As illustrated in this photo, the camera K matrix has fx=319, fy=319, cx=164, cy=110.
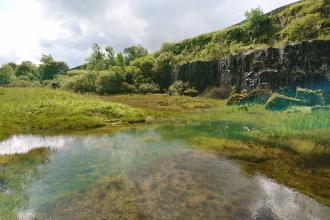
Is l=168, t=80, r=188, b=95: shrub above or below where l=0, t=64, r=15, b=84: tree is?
below

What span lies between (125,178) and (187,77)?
2594 inches

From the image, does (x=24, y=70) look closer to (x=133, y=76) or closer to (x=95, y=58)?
(x=95, y=58)

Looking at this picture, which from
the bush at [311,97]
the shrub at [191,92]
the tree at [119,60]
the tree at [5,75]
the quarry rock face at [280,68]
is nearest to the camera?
the bush at [311,97]

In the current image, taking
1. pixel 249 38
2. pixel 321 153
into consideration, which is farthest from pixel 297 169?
pixel 249 38

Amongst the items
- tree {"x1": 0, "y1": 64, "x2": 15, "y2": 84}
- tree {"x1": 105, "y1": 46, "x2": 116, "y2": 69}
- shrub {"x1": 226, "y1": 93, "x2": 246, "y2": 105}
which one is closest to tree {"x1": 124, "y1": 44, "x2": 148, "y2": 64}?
tree {"x1": 105, "y1": 46, "x2": 116, "y2": 69}

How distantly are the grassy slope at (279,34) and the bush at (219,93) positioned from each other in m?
9.93

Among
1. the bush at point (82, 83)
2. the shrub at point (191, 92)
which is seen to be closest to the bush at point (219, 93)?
the shrub at point (191, 92)

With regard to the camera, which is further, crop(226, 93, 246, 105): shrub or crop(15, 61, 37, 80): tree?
crop(15, 61, 37, 80): tree

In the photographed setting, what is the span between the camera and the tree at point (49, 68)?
163750 mm

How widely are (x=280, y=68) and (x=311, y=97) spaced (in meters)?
13.7

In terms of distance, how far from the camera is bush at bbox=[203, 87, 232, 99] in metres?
66.6

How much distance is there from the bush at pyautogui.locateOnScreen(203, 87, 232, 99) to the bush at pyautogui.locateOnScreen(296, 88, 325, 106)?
22.4 meters

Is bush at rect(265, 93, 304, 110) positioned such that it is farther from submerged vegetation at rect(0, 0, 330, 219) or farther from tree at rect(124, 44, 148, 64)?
tree at rect(124, 44, 148, 64)

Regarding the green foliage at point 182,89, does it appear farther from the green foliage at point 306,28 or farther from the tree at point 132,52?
the tree at point 132,52
